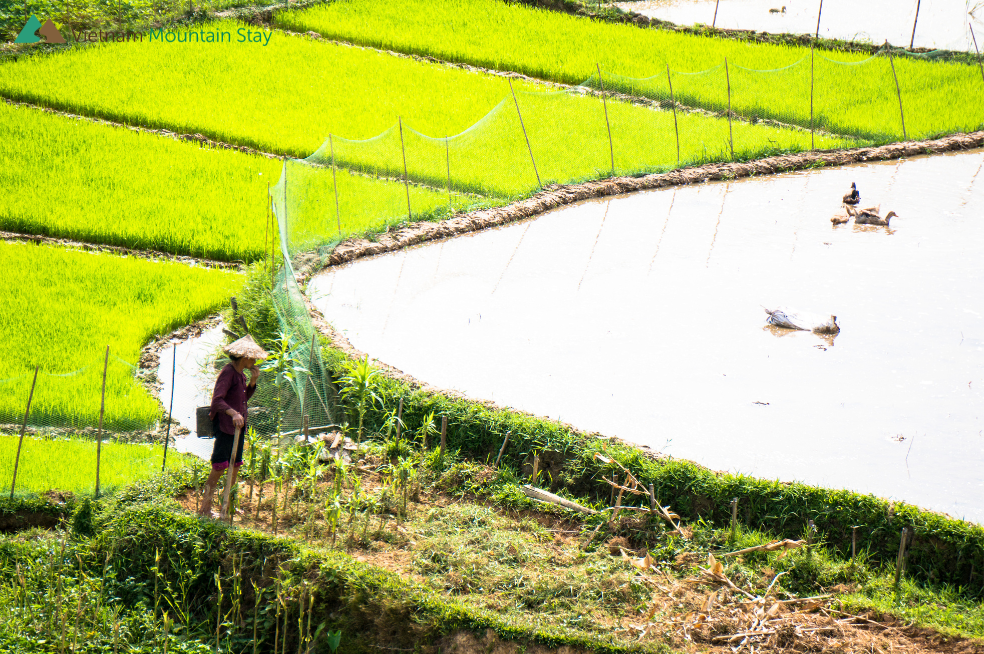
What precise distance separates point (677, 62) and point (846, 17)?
20.6 feet

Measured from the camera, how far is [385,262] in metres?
10.6

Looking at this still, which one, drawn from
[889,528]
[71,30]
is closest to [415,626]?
[889,528]

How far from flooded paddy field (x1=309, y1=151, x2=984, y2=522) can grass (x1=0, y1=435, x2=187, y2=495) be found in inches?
95.2

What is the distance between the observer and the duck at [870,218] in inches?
451

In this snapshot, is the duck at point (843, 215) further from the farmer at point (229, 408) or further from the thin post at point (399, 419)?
the farmer at point (229, 408)

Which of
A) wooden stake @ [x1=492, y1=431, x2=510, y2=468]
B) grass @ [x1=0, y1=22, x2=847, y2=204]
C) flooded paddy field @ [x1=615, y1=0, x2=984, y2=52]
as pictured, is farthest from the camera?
flooded paddy field @ [x1=615, y1=0, x2=984, y2=52]

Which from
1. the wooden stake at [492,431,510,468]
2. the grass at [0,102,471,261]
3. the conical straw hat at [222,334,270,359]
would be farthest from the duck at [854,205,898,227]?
the conical straw hat at [222,334,270,359]

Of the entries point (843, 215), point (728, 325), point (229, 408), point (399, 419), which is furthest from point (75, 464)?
point (843, 215)

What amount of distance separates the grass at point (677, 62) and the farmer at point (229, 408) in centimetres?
1024

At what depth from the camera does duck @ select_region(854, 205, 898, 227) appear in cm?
1145

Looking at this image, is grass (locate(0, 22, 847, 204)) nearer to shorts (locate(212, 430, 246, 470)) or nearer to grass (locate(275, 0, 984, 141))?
grass (locate(275, 0, 984, 141))

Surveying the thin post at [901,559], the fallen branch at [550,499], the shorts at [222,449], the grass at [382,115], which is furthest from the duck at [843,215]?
the shorts at [222,449]

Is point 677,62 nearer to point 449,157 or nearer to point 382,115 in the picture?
point 382,115

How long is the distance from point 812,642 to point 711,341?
408 cm
